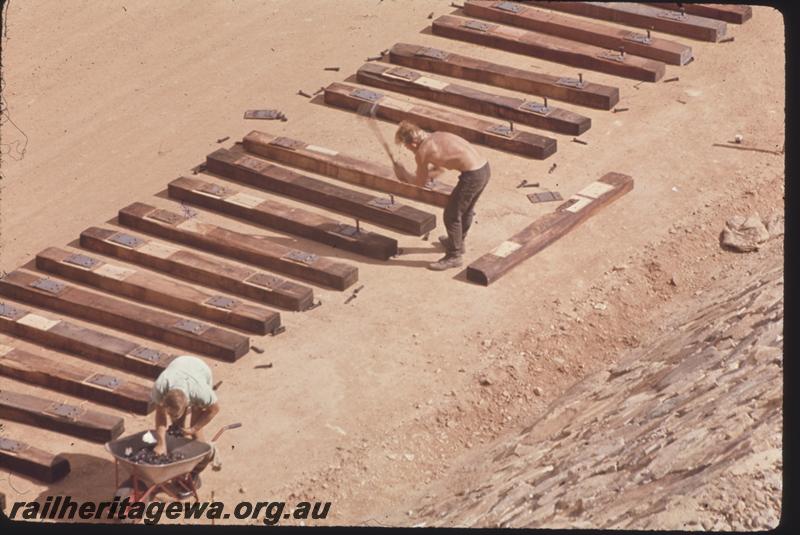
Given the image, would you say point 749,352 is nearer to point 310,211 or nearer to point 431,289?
point 431,289

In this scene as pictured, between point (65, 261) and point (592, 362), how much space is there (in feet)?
17.7

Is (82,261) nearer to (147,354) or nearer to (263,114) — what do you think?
(147,354)

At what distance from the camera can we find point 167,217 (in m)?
19.6

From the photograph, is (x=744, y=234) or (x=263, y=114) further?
(x=263, y=114)

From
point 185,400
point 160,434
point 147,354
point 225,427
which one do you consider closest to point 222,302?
point 147,354

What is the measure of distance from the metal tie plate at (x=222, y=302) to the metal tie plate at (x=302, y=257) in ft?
2.89

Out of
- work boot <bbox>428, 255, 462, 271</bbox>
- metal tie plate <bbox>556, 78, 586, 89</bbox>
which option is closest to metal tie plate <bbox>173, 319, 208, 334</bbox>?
work boot <bbox>428, 255, 462, 271</bbox>

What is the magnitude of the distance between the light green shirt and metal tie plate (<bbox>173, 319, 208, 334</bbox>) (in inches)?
80.9

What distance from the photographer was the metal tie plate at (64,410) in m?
16.6

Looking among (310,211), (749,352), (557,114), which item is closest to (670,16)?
(557,114)

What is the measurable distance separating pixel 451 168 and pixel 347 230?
1408mm

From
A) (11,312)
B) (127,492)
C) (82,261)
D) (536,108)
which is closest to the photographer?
(127,492)

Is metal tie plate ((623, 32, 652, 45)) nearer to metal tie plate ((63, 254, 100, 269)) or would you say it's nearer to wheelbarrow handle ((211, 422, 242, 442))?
metal tie plate ((63, 254, 100, 269))

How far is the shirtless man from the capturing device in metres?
18.3
